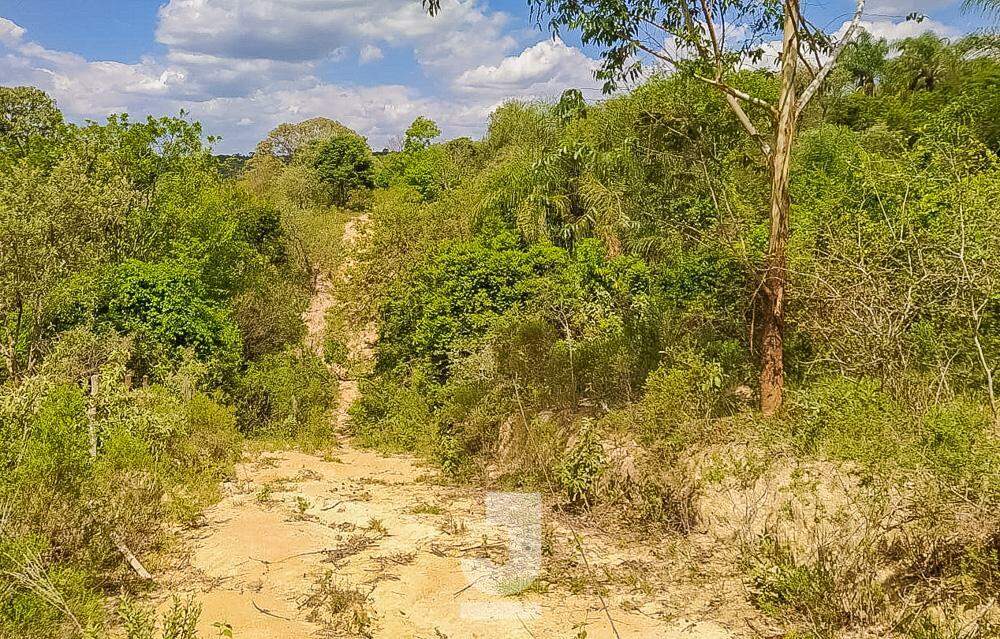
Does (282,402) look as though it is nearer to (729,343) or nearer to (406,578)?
(406,578)

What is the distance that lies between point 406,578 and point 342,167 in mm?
29222

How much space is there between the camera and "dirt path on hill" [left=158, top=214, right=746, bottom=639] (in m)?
5.52

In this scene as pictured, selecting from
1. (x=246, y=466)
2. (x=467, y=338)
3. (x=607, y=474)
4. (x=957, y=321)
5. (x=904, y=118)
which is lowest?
(x=246, y=466)

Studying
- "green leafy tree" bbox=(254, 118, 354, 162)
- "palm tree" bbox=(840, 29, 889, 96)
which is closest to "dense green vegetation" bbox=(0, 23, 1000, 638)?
"palm tree" bbox=(840, 29, 889, 96)

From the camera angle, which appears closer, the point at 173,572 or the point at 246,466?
the point at 173,572

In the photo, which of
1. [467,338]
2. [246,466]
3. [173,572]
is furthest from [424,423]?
[173,572]

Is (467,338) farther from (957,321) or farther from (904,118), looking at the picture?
(904,118)

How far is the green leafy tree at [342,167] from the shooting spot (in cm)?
3312

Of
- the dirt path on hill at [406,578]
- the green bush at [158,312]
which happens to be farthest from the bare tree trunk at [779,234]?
the green bush at [158,312]

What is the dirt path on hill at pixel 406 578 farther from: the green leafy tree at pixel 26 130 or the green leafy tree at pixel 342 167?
the green leafy tree at pixel 342 167

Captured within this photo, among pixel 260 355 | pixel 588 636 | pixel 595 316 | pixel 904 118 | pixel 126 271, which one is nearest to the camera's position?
pixel 588 636

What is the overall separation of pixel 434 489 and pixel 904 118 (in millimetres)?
17286

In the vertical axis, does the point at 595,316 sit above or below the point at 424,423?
above

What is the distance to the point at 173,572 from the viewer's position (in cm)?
671
